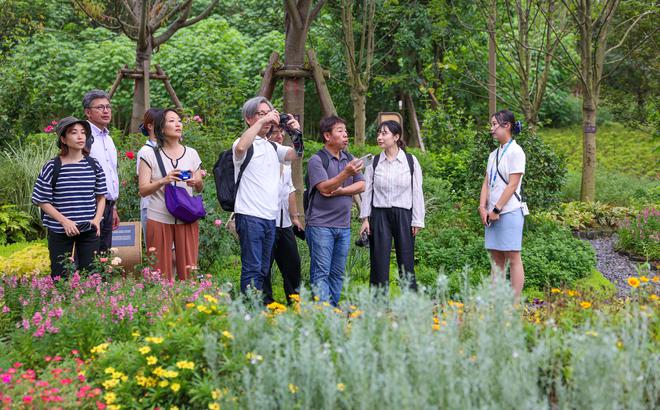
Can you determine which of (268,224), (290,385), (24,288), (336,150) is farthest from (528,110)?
(290,385)

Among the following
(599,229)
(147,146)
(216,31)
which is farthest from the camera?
(216,31)

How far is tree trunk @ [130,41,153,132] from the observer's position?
449 inches

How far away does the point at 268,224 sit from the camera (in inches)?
219

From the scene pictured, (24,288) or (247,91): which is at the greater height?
(247,91)

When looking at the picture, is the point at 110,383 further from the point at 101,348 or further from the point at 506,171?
the point at 506,171

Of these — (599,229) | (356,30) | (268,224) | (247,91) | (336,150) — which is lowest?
(599,229)

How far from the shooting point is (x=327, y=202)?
596cm

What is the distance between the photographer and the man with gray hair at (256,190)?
17.9 ft

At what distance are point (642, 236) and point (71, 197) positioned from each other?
7608mm

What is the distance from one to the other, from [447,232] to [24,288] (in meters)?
4.92

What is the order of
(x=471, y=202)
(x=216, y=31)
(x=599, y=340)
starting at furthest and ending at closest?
1. (x=216, y=31)
2. (x=471, y=202)
3. (x=599, y=340)

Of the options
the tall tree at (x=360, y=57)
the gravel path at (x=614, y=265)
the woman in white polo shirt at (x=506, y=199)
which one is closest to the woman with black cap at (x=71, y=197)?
the woman in white polo shirt at (x=506, y=199)

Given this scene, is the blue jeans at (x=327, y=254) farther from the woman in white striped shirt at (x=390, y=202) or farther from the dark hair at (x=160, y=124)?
the dark hair at (x=160, y=124)

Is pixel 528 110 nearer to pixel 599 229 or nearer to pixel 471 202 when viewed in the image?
pixel 599 229
